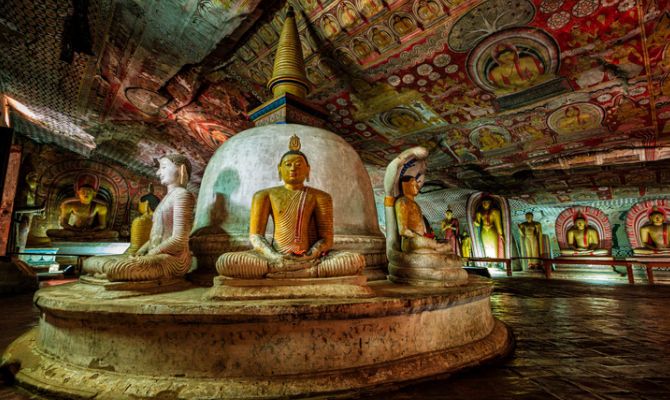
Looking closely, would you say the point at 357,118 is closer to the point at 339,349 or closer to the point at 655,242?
the point at 339,349

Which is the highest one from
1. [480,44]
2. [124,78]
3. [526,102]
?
[124,78]

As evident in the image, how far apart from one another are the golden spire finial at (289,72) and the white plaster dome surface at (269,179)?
2.92 feet

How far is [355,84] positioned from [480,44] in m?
2.71

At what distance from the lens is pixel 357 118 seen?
794cm

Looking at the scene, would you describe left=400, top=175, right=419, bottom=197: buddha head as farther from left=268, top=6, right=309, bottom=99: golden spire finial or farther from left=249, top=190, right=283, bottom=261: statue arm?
left=268, top=6, right=309, bottom=99: golden spire finial

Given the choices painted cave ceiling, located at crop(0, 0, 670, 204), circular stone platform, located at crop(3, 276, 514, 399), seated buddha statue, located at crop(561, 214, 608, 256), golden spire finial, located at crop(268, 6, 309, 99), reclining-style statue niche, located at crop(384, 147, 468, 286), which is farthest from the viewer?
seated buddha statue, located at crop(561, 214, 608, 256)

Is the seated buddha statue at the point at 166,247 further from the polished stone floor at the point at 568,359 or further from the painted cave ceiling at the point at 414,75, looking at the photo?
the painted cave ceiling at the point at 414,75

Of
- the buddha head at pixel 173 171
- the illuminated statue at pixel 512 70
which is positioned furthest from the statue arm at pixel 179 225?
the illuminated statue at pixel 512 70

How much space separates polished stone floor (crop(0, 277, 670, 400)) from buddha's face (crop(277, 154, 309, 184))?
1.55 metres

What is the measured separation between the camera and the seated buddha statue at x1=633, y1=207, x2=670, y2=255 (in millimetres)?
8047

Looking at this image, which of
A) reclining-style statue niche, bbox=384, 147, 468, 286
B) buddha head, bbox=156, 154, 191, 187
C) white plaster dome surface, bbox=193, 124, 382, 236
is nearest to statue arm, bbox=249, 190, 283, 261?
white plaster dome surface, bbox=193, 124, 382, 236

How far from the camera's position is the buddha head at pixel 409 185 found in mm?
3121

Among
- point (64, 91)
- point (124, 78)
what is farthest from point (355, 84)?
point (64, 91)

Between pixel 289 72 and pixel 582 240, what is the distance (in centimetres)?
1072
